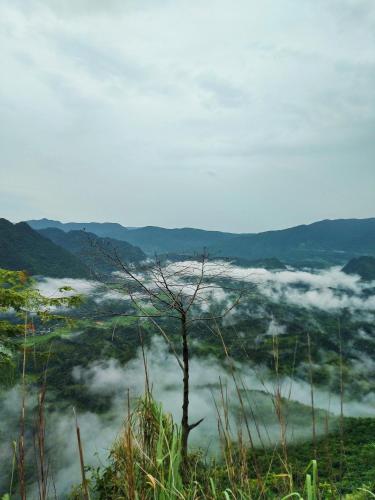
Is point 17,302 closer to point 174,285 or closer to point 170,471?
point 174,285

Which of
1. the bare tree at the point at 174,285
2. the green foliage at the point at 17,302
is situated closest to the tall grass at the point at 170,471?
the bare tree at the point at 174,285

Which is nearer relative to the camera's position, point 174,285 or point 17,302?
point 174,285

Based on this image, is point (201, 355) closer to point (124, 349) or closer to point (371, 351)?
point (124, 349)

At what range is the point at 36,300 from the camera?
9273 mm


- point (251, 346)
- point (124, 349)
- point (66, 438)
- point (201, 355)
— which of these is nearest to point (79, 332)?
point (124, 349)

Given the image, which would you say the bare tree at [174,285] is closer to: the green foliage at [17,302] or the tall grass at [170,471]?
the tall grass at [170,471]

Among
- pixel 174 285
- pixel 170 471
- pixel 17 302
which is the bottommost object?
pixel 17 302

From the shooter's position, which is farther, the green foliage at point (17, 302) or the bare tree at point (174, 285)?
the green foliage at point (17, 302)

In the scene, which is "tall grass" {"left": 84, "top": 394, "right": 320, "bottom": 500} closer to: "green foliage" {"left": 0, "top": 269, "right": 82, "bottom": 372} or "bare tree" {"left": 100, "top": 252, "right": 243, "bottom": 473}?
"bare tree" {"left": 100, "top": 252, "right": 243, "bottom": 473}

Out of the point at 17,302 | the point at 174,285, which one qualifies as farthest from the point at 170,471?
the point at 17,302

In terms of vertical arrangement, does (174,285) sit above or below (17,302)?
above

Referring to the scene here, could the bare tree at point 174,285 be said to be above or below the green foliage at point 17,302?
above

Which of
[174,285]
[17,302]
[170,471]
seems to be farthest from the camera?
[17,302]

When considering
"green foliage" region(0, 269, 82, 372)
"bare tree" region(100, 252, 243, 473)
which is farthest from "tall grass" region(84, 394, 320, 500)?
"green foliage" region(0, 269, 82, 372)
